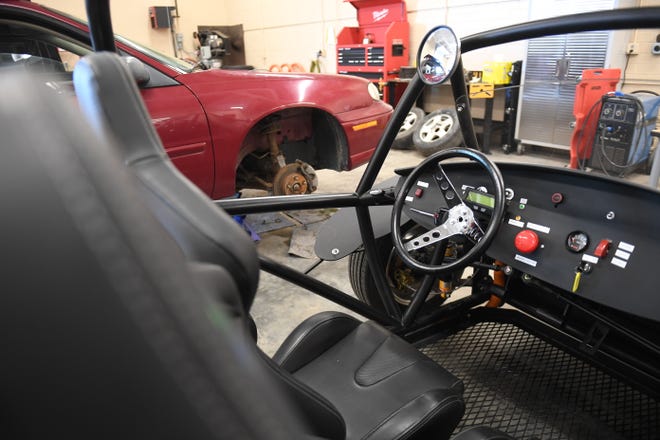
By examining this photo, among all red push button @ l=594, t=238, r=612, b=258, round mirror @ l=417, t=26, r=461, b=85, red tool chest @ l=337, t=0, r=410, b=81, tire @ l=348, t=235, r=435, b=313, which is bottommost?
tire @ l=348, t=235, r=435, b=313

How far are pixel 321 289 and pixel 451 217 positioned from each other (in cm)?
52

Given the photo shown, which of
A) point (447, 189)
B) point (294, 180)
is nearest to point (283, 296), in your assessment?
point (294, 180)

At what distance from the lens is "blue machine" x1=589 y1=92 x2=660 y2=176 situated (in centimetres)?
394

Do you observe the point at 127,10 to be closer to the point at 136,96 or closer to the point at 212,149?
the point at 212,149

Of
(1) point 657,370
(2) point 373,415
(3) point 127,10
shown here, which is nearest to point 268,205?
(2) point 373,415

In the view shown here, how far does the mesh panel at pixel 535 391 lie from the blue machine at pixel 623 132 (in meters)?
2.82

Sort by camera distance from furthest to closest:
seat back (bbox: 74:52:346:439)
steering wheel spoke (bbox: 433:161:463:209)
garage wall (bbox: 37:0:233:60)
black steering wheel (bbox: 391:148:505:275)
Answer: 1. garage wall (bbox: 37:0:233:60)
2. steering wheel spoke (bbox: 433:161:463:209)
3. black steering wheel (bbox: 391:148:505:275)
4. seat back (bbox: 74:52:346:439)

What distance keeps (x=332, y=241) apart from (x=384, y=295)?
1.15ft

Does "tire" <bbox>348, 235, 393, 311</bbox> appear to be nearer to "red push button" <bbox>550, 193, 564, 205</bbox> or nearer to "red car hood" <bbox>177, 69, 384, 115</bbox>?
"red push button" <bbox>550, 193, 564, 205</bbox>

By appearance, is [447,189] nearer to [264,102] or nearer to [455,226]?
[455,226]

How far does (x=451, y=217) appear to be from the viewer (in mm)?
1526

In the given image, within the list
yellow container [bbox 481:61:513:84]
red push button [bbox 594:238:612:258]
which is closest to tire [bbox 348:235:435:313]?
red push button [bbox 594:238:612:258]

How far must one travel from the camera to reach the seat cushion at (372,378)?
1098mm

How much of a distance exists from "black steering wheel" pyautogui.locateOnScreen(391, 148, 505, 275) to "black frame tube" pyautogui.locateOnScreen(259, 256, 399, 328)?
277mm
